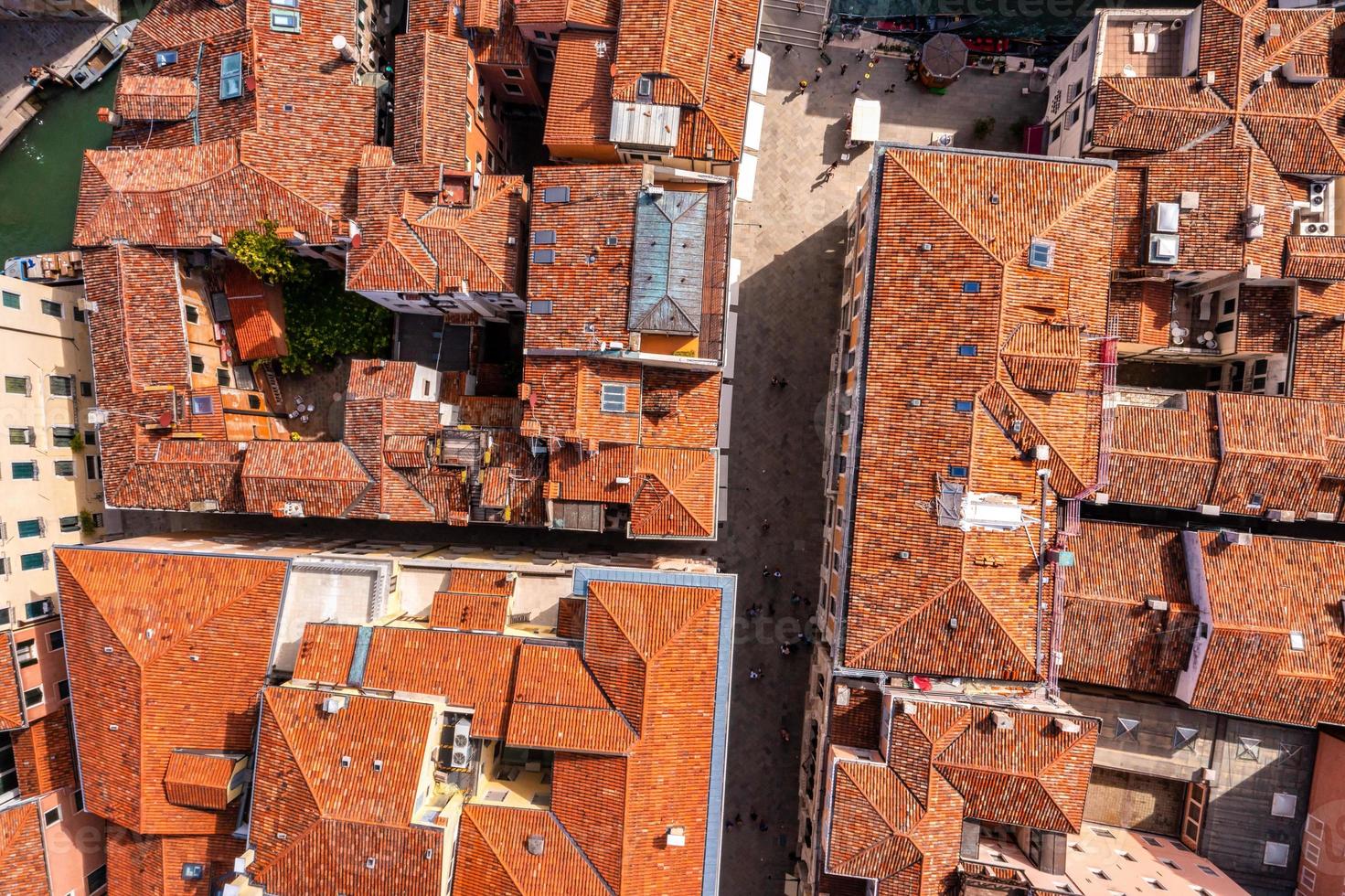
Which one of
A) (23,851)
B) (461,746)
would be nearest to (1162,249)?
(461,746)

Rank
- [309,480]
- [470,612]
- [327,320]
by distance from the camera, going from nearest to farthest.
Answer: [470,612], [309,480], [327,320]

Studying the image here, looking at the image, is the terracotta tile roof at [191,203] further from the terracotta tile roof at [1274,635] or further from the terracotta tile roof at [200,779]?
the terracotta tile roof at [1274,635]

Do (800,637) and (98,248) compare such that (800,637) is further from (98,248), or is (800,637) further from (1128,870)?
(98,248)

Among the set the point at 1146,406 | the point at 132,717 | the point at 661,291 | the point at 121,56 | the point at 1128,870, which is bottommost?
the point at 1128,870

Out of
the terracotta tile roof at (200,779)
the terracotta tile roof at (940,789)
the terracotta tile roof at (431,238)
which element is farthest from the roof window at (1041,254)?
the terracotta tile roof at (200,779)

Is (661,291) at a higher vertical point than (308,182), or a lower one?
lower

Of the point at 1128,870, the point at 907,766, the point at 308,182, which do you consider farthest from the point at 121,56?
the point at 1128,870

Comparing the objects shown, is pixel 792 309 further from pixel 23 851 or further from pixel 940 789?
pixel 23 851
